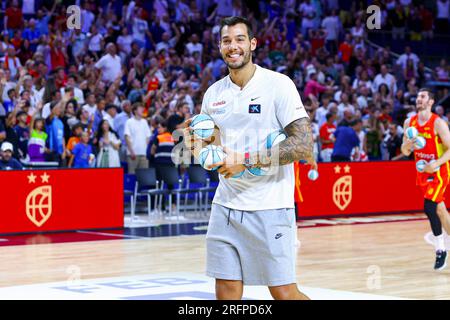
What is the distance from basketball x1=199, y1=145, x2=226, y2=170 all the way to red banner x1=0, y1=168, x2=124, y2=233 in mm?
10035

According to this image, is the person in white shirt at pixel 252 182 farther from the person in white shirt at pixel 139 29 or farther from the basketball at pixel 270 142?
the person in white shirt at pixel 139 29

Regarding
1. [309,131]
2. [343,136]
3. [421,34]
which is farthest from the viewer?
[421,34]

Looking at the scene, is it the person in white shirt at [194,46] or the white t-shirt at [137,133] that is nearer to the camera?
the white t-shirt at [137,133]

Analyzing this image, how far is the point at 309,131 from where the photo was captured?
5.82m

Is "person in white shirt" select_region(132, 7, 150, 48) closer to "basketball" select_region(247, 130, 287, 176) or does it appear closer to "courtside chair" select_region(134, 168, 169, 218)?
"courtside chair" select_region(134, 168, 169, 218)

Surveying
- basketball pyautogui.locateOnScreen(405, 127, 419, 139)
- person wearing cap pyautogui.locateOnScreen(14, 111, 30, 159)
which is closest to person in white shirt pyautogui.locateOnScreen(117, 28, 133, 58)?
person wearing cap pyautogui.locateOnScreen(14, 111, 30, 159)

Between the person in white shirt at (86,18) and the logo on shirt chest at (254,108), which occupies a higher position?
the person in white shirt at (86,18)

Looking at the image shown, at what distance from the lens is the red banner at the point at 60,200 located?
49.8ft

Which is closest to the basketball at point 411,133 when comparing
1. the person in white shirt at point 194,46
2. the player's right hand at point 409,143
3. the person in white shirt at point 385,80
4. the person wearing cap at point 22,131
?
the player's right hand at point 409,143

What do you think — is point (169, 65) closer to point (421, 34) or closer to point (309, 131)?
point (421, 34)

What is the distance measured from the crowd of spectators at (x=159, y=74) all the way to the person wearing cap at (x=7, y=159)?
1.0 inches

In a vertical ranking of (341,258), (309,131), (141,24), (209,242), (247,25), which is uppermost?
(141,24)

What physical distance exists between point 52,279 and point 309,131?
569 centimetres

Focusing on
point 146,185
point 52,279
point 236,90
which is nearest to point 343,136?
point 146,185
